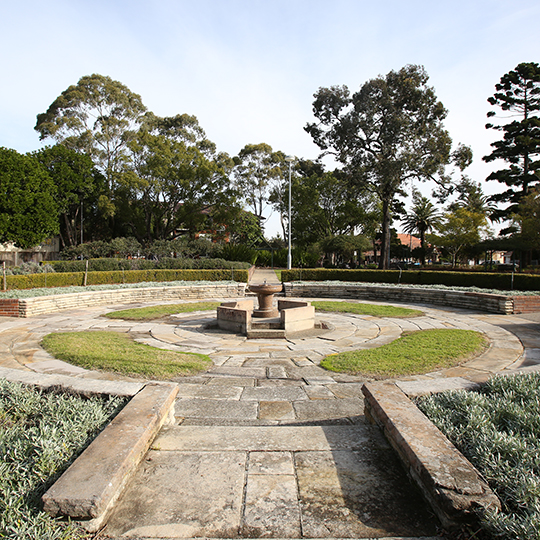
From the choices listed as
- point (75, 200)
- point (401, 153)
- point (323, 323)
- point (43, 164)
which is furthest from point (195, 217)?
point (323, 323)

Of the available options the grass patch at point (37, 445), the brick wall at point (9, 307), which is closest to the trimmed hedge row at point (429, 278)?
the brick wall at point (9, 307)

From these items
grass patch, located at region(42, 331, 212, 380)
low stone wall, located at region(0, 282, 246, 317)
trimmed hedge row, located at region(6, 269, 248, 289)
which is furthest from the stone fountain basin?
trimmed hedge row, located at region(6, 269, 248, 289)

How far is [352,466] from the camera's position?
8.72 ft

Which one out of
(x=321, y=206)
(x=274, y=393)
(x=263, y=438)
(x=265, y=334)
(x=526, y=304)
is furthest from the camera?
(x=321, y=206)

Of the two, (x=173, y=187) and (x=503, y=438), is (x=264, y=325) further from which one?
(x=173, y=187)

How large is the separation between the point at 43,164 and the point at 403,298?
104 ft

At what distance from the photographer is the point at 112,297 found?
1394 cm

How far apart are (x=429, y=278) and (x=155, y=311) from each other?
12301 mm

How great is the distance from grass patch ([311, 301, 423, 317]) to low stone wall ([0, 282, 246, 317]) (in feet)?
15.7

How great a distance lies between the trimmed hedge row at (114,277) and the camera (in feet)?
48.9

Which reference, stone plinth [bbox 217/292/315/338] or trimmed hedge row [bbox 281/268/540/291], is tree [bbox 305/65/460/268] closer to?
trimmed hedge row [bbox 281/268/540/291]

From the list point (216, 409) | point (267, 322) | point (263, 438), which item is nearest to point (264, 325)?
point (267, 322)

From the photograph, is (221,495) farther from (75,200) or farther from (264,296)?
(75,200)

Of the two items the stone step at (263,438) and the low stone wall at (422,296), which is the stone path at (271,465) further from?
the low stone wall at (422,296)
